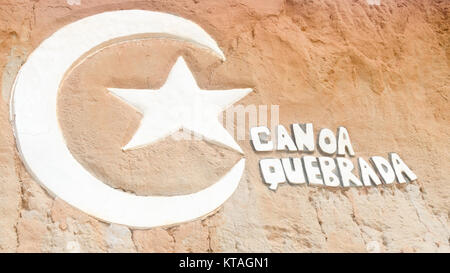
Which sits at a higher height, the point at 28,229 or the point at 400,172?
the point at 400,172

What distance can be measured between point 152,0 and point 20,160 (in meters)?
1.80

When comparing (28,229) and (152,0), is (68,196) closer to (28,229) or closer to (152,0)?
(28,229)

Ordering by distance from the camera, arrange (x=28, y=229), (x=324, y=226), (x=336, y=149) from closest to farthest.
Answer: (x=28, y=229) < (x=324, y=226) < (x=336, y=149)

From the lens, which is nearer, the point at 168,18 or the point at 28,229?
the point at 28,229

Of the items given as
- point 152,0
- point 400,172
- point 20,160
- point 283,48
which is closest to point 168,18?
point 152,0

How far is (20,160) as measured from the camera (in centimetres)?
454

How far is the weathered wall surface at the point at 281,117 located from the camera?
448cm

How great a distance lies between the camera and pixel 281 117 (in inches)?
198

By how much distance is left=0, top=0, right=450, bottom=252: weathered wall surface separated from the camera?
448 cm

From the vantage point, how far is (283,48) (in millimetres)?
5242

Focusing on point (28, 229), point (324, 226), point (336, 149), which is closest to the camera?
point (28, 229)

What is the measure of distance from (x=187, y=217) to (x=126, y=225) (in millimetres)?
476

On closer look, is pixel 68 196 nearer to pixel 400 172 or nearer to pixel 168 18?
pixel 168 18

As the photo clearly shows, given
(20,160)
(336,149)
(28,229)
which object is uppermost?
(336,149)
